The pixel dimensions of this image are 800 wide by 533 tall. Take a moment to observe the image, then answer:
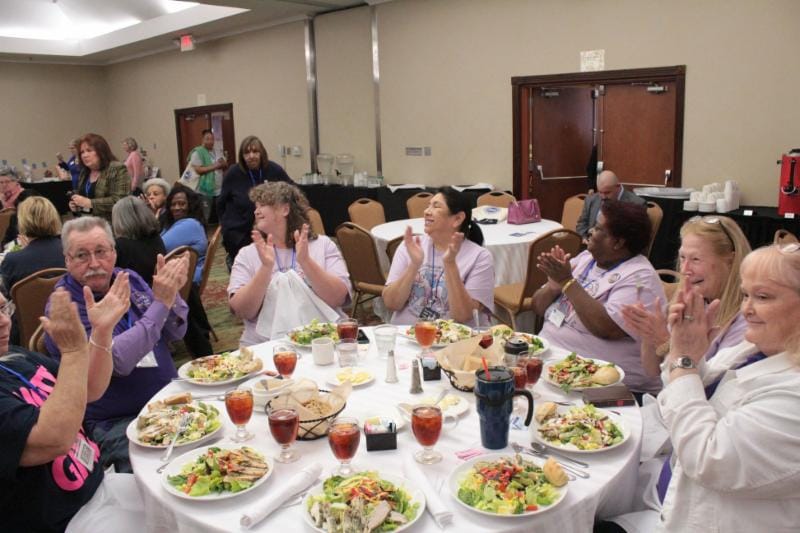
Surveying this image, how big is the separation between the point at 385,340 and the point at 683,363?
1.06 m

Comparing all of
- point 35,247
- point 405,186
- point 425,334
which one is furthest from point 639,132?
point 35,247

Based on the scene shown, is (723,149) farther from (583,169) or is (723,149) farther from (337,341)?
(337,341)

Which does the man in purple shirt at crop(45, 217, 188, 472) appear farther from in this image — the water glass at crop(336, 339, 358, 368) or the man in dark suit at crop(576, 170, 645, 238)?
the man in dark suit at crop(576, 170, 645, 238)

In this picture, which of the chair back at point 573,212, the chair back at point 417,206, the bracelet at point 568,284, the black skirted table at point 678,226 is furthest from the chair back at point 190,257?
the black skirted table at point 678,226

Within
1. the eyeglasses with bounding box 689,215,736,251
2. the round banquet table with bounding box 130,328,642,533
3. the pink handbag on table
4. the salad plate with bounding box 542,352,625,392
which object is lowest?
the round banquet table with bounding box 130,328,642,533

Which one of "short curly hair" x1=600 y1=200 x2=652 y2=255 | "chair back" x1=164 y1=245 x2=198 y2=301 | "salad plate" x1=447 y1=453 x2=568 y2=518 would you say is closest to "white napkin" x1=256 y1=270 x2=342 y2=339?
"chair back" x1=164 y1=245 x2=198 y2=301

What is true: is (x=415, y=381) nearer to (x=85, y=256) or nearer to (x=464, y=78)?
(x=85, y=256)

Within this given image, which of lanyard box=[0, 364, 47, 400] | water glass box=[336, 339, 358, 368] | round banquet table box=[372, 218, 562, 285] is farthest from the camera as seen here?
round banquet table box=[372, 218, 562, 285]

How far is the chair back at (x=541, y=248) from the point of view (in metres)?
4.23

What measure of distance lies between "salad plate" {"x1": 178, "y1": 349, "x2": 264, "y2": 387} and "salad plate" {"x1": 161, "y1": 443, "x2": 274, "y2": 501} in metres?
0.51

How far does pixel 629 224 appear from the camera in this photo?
2576 millimetres

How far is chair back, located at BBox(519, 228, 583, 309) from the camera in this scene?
4230mm

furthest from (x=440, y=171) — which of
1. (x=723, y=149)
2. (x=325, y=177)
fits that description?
(x=723, y=149)

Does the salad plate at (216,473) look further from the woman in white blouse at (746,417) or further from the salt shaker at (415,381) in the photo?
the woman in white blouse at (746,417)
